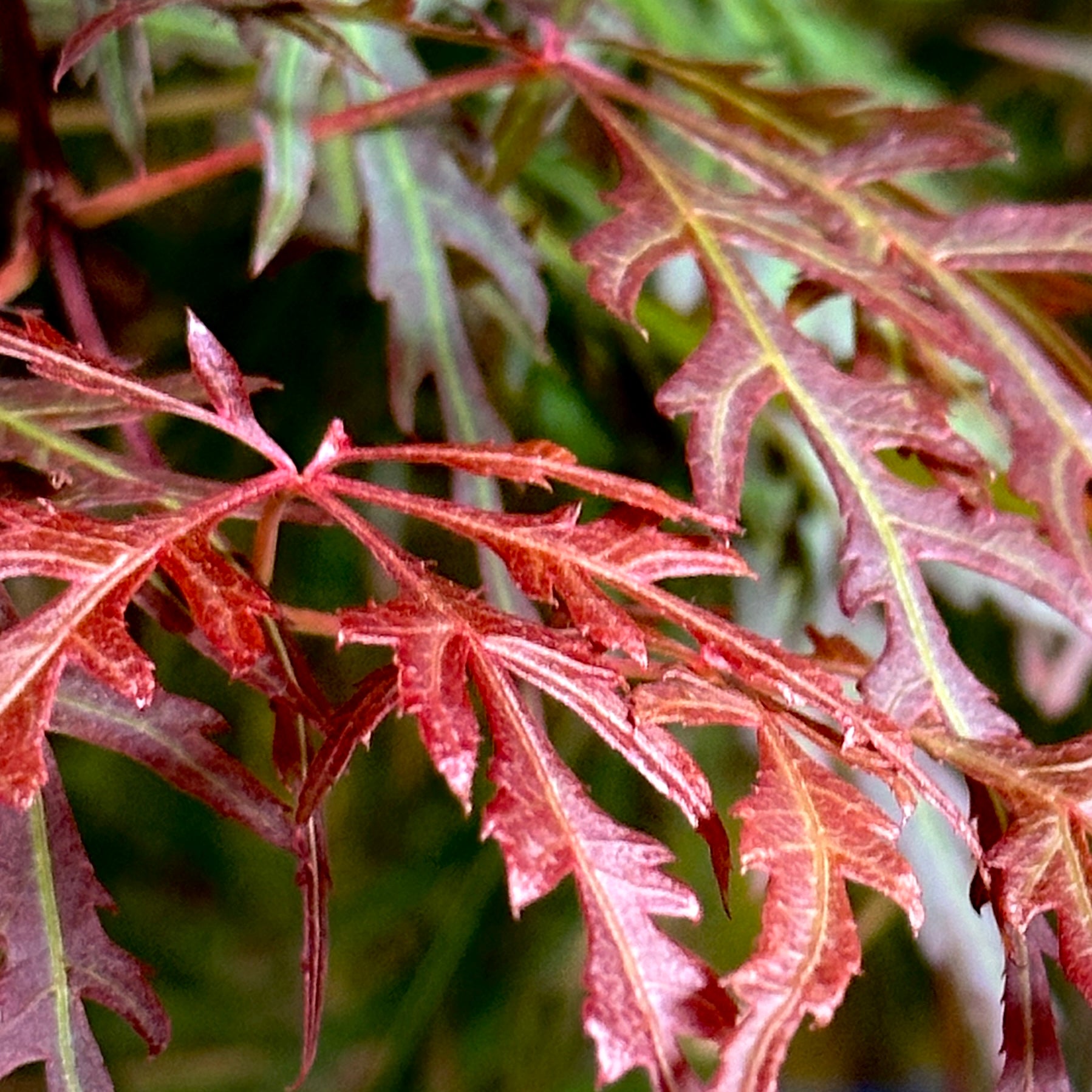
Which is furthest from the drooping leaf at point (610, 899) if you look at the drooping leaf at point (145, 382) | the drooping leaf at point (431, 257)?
the drooping leaf at point (431, 257)

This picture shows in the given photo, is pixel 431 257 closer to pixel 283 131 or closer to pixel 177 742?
pixel 283 131

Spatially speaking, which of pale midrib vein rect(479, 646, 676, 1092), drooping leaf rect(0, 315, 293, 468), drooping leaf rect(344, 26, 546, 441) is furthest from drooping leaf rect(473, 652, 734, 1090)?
drooping leaf rect(344, 26, 546, 441)

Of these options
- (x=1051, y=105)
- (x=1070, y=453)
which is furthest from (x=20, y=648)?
(x=1051, y=105)

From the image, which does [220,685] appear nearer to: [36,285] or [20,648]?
[36,285]

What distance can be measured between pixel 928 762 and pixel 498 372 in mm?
287

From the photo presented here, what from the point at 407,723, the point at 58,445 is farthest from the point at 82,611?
the point at 407,723

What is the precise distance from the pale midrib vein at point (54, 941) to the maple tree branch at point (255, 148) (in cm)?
25

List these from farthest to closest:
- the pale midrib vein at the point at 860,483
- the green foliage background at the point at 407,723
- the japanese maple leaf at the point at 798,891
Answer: the green foliage background at the point at 407,723
the pale midrib vein at the point at 860,483
the japanese maple leaf at the point at 798,891

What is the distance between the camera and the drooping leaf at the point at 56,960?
0.26 meters

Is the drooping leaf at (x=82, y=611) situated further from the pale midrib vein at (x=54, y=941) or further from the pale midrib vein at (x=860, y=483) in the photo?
the pale midrib vein at (x=860, y=483)

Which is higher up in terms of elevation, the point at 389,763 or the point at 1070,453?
the point at 1070,453

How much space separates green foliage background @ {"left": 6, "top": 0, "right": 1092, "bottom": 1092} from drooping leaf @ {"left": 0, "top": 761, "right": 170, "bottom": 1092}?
0.87 feet

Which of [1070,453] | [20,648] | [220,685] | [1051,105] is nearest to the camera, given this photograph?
[20,648]

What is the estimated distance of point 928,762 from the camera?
1.56 feet
